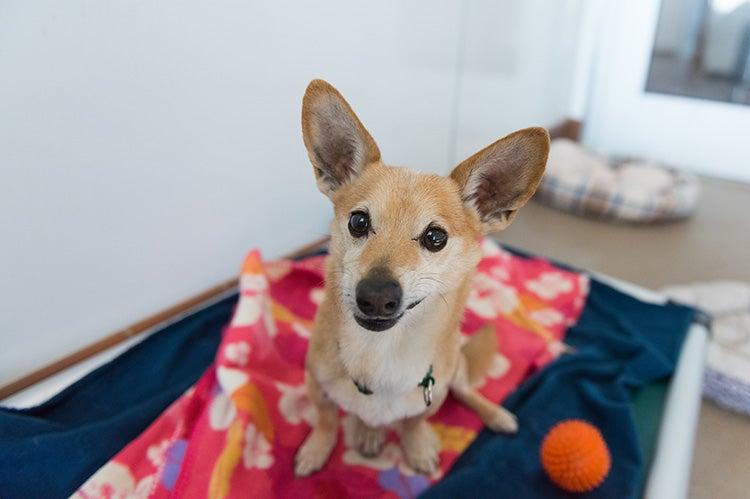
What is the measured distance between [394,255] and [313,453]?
48 centimetres

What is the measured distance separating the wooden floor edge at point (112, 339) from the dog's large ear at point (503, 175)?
894 mm

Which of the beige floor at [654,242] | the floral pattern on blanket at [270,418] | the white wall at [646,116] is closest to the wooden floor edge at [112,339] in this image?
the floral pattern on blanket at [270,418]

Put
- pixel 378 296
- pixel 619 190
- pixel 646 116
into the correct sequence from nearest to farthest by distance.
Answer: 1. pixel 378 296
2. pixel 619 190
3. pixel 646 116

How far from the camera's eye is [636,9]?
2682 millimetres

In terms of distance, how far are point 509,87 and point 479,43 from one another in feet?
1.15

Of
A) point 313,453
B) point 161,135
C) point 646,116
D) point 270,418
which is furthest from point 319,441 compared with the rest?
point 646,116

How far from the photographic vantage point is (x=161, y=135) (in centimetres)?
121

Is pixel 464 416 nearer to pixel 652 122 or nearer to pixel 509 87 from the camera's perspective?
pixel 509 87

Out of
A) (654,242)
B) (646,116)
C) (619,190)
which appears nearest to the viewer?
(654,242)

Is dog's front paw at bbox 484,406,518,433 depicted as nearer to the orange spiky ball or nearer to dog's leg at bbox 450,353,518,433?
dog's leg at bbox 450,353,518,433

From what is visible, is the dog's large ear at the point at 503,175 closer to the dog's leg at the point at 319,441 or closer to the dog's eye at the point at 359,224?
the dog's eye at the point at 359,224

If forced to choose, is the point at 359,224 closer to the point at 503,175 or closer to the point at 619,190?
the point at 503,175

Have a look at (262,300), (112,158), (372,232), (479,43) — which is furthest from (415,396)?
(479,43)

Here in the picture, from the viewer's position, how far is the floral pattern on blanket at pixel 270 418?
0.92 metres
